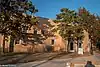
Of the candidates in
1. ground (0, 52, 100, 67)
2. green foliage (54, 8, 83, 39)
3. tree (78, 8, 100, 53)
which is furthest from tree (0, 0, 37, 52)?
green foliage (54, 8, 83, 39)

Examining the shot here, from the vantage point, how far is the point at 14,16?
22.5 meters

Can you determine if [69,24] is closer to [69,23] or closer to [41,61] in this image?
[69,23]

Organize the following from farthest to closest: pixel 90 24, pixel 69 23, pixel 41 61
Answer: pixel 69 23 → pixel 90 24 → pixel 41 61

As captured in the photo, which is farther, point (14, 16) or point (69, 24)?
point (69, 24)

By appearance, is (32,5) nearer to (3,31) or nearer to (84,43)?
(3,31)

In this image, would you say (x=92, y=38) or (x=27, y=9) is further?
(x=92, y=38)

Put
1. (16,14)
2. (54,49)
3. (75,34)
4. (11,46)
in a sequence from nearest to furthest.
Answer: (16,14) → (75,34) → (11,46) → (54,49)

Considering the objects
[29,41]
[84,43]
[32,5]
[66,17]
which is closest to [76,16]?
[66,17]

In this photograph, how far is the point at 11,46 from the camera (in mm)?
52375

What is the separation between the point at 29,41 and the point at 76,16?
1011 cm

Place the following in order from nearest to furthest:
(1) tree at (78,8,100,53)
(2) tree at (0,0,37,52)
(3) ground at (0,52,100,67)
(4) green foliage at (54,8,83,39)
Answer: (2) tree at (0,0,37,52) < (3) ground at (0,52,100,67) < (1) tree at (78,8,100,53) < (4) green foliage at (54,8,83,39)

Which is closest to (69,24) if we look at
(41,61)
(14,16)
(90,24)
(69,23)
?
(69,23)

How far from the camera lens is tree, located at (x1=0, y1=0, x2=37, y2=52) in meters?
21.2

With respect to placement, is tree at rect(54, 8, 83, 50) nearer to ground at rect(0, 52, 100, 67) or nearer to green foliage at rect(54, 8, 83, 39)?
green foliage at rect(54, 8, 83, 39)
